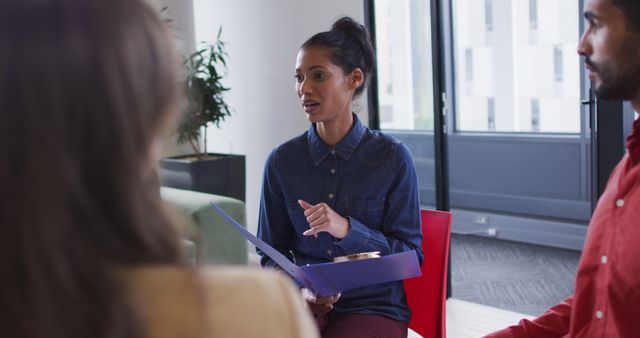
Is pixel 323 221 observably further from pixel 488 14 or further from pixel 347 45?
pixel 488 14

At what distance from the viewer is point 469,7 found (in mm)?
5242

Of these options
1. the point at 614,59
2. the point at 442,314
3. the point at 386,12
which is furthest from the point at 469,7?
the point at 614,59

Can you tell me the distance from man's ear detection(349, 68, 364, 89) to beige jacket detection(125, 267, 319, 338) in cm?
149

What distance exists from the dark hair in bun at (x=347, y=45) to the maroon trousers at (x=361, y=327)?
725 mm

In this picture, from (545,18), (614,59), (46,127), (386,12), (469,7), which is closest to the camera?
(46,127)

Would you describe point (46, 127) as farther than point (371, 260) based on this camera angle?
No

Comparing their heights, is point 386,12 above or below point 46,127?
above

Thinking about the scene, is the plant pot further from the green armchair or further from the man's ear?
the man's ear

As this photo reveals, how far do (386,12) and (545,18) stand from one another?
166 cm

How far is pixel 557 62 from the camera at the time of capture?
4832mm

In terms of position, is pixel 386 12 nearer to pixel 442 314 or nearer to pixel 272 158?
pixel 272 158

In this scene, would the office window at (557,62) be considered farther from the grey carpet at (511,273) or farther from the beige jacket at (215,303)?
the beige jacket at (215,303)

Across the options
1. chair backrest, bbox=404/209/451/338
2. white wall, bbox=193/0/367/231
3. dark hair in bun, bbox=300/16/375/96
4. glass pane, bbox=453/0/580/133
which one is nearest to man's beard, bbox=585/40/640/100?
chair backrest, bbox=404/209/451/338

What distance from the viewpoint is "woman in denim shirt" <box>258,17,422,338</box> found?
68.7 inches
